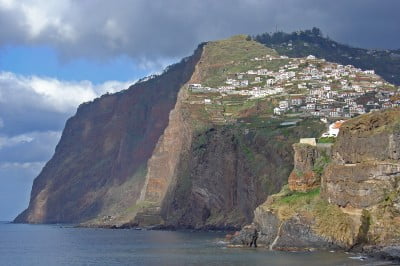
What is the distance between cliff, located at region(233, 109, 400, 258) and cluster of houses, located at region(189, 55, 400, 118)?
53131mm

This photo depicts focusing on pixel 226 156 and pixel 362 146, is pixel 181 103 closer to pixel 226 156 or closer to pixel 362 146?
pixel 226 156

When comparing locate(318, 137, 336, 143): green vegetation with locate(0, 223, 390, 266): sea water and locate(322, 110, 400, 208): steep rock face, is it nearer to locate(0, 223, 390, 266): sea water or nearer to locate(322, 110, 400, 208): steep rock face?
locate(322, 110, 400, 208): steep rock face

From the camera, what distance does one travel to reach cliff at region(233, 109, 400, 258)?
73375 millimetres

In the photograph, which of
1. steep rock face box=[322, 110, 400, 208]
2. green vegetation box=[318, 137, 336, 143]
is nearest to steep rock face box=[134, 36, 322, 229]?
green vegetation box=[318, 137, 336, 143]

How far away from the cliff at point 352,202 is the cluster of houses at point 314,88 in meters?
53.1

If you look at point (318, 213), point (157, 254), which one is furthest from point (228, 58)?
point (318, 213)

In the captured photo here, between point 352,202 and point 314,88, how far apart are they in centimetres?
8156

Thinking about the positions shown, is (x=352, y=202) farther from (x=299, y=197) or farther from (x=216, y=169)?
(x=216, y=169)

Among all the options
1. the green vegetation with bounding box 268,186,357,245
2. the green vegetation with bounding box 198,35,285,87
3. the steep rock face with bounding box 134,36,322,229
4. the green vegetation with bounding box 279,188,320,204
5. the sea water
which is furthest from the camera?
the green vegetation with bounding box 198,35,285,87

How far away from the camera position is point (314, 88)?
15650 centimetres

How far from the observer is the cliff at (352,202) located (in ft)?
241

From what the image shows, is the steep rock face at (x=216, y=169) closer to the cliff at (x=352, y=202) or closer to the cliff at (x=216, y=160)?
the cliff at (x=216, y=160)

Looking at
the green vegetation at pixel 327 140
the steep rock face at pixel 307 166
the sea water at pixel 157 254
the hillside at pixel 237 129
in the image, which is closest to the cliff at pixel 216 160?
the hillside at pixel 237 129

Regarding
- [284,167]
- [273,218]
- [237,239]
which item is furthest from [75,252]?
[284,167]
